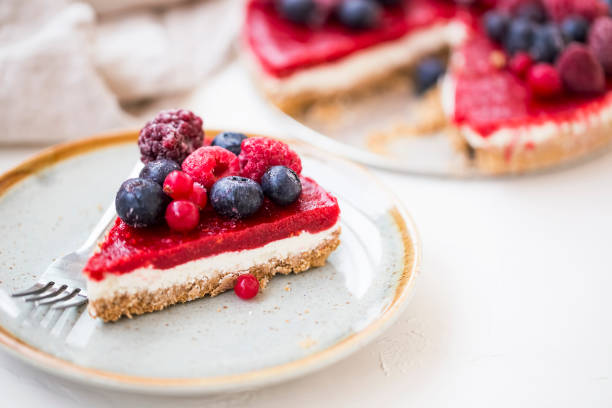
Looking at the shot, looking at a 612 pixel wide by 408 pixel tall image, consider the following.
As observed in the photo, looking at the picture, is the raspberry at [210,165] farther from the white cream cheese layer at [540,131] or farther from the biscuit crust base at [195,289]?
the white cream cheese layer at [540,131]

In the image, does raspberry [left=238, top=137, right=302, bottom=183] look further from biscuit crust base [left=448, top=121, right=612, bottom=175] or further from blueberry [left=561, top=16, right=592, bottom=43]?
blueberry [left=561, top=16, right=592, bottom=43]

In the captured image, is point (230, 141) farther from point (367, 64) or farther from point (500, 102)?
point (367, 64)

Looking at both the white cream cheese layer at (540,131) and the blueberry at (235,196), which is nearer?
the blueberry at (235,196)

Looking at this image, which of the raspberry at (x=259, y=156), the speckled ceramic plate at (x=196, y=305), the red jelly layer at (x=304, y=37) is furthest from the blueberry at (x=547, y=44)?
the raspberry at (x=259, y=156)

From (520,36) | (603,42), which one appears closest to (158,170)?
(520,36)

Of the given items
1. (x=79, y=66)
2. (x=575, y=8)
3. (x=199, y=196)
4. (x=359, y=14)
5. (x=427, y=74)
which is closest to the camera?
(x=199, y=196)

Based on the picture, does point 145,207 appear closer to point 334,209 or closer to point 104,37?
point 334,209

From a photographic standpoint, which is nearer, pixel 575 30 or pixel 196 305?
pixel 196 305

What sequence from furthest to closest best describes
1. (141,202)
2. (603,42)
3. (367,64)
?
(367,64)
(603,42)
(141,202)
